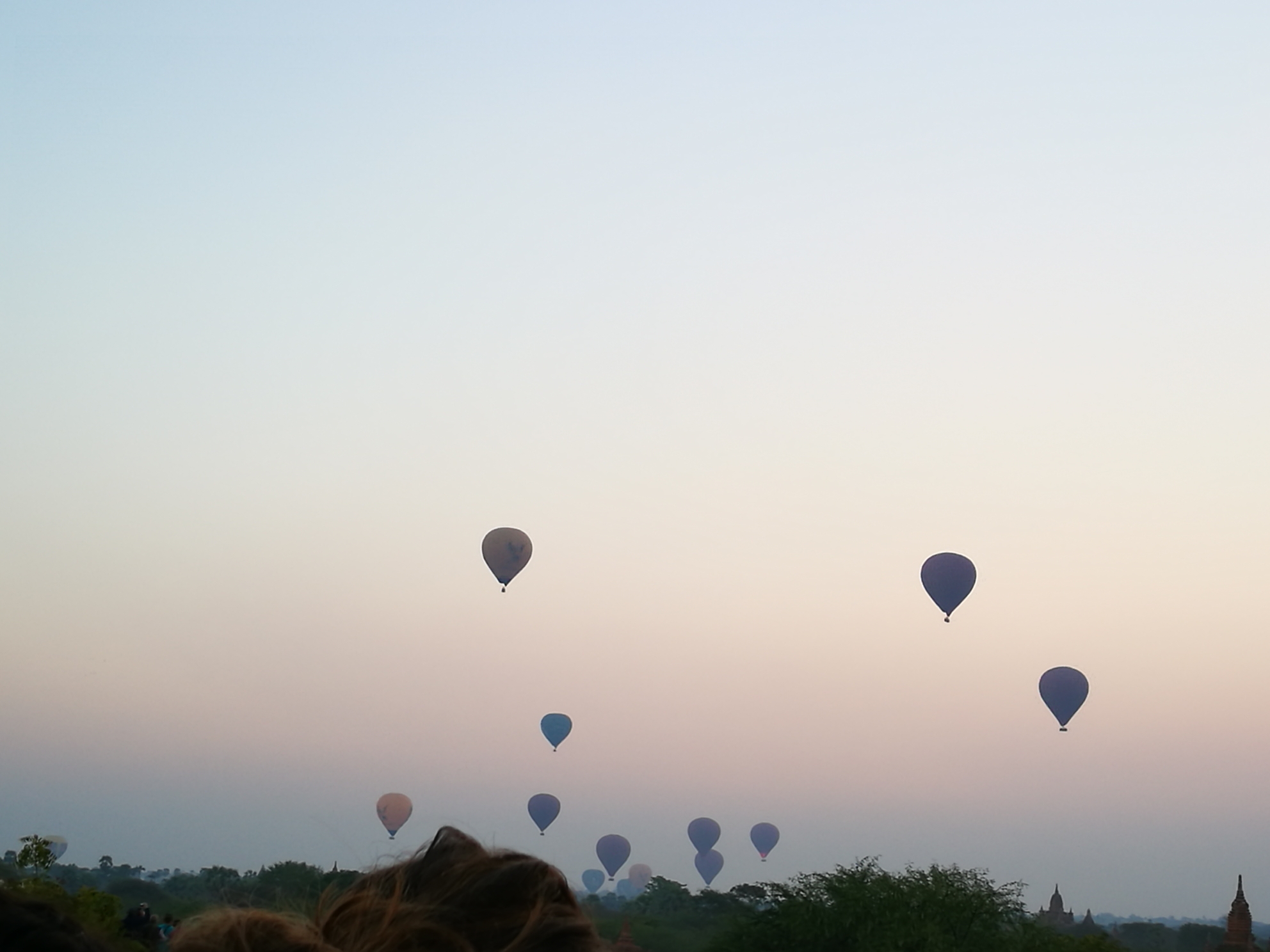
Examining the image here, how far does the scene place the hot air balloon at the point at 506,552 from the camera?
5122cm

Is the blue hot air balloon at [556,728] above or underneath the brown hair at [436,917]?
above

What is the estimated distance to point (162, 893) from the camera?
117375 millimetres

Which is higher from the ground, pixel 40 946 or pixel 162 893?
pixel 162 893

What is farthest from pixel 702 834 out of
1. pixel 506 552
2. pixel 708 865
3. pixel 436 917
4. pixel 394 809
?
pixel 436 917

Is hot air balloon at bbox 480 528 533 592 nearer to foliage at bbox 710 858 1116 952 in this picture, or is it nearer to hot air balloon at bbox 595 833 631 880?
foliage at bbox 710 858 1116 952

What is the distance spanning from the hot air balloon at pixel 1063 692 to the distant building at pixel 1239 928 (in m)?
22.9

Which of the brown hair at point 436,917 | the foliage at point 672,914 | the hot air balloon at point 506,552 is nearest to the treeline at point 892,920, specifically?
the hot air balloon at point 506,552

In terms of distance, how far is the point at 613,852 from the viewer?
286 ft

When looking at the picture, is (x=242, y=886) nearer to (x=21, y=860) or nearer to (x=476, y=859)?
(x=476, y=859)

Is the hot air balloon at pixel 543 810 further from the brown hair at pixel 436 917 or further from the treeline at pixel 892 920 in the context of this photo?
the brown hair at pixel 436 917

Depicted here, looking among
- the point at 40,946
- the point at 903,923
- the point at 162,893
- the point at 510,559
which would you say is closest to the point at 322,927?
the point at 40,946

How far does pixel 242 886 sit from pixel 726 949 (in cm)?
4737

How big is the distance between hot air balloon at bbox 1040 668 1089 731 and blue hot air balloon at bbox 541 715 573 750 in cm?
2543

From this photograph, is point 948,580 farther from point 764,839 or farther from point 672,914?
point 672,914
